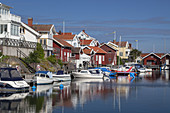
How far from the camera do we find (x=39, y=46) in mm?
70750

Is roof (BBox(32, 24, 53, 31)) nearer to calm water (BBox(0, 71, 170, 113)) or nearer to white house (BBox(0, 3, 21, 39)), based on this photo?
white house (BBox(0, 3, 21, 39))

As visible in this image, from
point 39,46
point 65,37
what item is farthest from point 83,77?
point 65,37

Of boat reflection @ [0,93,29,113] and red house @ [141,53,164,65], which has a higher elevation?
red house @ [141,53,164,65]

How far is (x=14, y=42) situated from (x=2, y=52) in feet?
20.3

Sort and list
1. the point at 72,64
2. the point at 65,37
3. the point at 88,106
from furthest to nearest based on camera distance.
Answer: the point at 65,37 < the point at 72,64 < the point at 88,106

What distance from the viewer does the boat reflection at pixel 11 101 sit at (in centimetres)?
2998

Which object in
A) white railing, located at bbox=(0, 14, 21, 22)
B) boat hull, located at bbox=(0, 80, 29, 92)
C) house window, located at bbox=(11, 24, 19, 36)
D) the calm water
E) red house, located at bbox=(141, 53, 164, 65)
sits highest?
white railing, located at bbox=(0, 14, 21, 22)

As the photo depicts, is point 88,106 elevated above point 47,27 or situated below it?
below

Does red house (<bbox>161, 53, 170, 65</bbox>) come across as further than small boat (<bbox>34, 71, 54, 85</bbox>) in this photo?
Yes

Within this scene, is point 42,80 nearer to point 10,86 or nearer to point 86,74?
point 10,86

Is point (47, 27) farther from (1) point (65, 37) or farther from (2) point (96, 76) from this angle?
(2) point (96, 76)

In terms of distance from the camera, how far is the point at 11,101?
111 feet

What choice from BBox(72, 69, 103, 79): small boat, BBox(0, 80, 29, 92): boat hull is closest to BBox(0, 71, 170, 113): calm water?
BBox(0, 80, 29, 92): boat hull

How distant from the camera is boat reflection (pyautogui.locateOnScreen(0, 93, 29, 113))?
2998 centimetres
